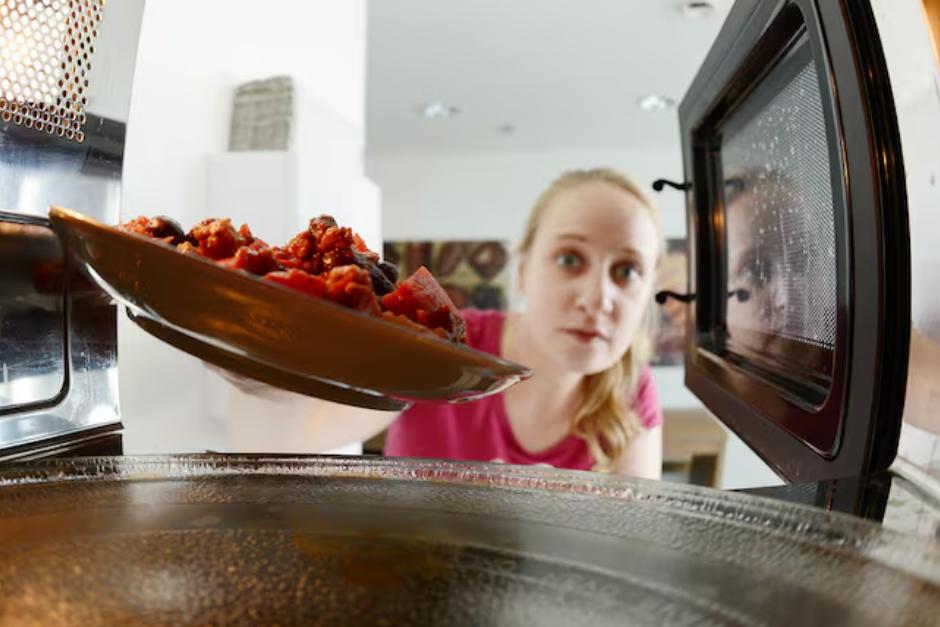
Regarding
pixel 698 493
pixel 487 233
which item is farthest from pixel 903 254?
pixel 487 233

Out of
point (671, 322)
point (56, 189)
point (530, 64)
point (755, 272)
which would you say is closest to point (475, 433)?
point (755, 272)

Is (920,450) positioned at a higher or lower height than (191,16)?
lower

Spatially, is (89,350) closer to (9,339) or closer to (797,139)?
(9,339)

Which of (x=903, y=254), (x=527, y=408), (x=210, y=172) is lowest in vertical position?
(x=527, y=408)

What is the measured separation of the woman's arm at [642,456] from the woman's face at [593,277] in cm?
22

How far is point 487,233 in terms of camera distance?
205 inches

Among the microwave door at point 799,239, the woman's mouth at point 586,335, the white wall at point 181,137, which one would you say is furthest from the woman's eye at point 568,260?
the microwave door at point 799,239

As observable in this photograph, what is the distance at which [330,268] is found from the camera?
0.35m

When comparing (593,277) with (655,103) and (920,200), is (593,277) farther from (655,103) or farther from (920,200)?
(655,103)

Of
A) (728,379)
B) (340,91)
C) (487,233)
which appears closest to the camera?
(728,379)

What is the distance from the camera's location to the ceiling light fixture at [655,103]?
3645mm

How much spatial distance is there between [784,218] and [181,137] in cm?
71

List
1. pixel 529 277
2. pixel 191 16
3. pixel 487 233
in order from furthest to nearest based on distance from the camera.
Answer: pixel 487 233 < pixel 529 277 < pixel 191 16

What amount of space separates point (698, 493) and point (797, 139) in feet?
1.02
